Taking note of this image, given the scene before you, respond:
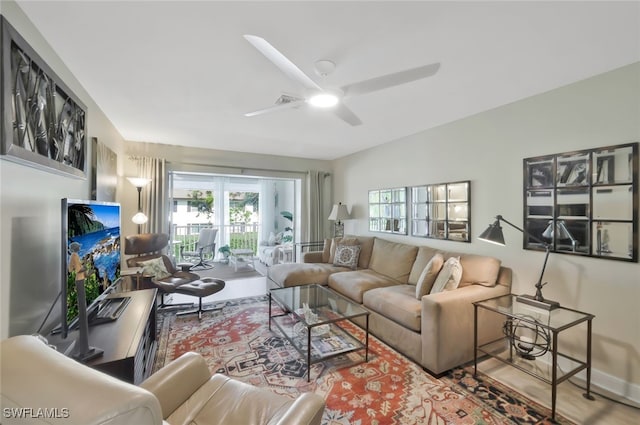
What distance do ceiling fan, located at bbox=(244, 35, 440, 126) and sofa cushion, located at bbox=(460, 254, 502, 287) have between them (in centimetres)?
192

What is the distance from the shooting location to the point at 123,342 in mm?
1572

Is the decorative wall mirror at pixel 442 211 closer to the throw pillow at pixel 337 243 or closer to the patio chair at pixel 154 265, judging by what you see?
the throw pillow at pixel 337 243

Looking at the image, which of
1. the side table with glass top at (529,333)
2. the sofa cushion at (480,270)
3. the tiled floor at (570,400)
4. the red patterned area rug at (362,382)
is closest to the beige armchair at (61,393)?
the red patterned area rug at (362,382)

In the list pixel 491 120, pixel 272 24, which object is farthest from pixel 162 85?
pixel 491 120

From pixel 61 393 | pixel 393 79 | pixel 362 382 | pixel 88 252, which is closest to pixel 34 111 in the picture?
pixel 88 252

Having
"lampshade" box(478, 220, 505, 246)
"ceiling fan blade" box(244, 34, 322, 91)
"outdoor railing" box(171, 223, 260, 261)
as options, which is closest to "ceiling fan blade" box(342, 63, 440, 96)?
"ceiling fan blade" box(244, 34, 322, 91)

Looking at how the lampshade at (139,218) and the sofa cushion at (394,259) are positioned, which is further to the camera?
→ the lampshade at (139,218)

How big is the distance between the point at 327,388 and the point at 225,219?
5892mm

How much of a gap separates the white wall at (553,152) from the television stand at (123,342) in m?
3.15

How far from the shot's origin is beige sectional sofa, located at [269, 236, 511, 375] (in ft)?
7.14

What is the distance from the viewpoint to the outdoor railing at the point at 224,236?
6906 mm

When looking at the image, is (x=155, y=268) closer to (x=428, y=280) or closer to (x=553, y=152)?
(x=428, y=280)

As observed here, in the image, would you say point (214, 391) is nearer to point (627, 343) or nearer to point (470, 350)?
point (470, 350)

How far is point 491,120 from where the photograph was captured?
2803mm
